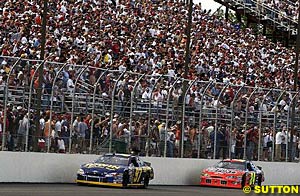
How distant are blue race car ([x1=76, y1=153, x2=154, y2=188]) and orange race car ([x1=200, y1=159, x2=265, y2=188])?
4968 mm

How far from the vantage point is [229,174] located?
36906mm

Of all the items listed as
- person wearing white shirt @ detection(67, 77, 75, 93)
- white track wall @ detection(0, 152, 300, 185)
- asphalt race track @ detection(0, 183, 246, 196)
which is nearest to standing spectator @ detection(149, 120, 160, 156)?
white track wall @ detection(0, 152, 300, 185)

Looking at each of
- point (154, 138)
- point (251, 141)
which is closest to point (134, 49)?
point (251, 141)

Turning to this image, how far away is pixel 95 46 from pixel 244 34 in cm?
1944

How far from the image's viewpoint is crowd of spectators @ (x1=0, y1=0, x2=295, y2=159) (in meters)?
32.0

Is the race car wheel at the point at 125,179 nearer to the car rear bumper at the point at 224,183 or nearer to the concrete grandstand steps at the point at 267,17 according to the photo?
the car rear bumper at the point at 224,183

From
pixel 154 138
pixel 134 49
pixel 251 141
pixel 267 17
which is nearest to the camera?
pixel 154 138

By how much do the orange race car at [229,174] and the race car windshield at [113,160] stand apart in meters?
5.93

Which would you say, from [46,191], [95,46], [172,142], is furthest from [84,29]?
[46,191]

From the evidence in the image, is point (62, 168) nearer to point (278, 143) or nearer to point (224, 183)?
point (224, 183)

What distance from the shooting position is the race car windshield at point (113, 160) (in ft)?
103

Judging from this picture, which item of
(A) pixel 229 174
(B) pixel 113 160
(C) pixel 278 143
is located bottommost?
(A) pixel 229 174

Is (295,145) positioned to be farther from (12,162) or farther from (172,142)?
(12,162)

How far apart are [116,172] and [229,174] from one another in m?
6.97
